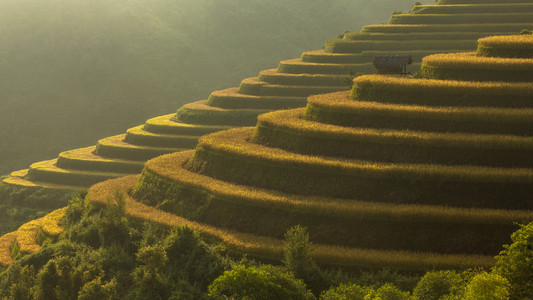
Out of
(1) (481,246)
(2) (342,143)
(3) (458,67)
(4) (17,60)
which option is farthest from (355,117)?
(4) (17,60)

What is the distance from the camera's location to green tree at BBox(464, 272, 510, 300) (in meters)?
19.9

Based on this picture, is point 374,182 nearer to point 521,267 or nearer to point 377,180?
point 377,180

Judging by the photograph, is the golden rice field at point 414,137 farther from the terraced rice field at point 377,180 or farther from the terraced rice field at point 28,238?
the terraced rice field at point 28,238

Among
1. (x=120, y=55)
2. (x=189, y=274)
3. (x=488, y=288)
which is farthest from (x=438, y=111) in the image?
(x=120, y=55)

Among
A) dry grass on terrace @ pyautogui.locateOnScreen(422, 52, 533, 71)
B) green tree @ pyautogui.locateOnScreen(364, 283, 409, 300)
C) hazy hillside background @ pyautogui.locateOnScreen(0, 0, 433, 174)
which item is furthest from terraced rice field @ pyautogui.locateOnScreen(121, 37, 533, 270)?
hazy hillside background @ pyautogui.locateOnScreen(0, 0, 433, 174)

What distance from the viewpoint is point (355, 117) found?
33.1 metres

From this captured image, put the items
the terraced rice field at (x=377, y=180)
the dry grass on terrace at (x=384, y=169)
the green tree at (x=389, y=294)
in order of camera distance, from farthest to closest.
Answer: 1. the dry grass on terrace at (x=384, y=169)
2. the terraced rice field at (x=377, y=180)
3. the green tree at (x=389, y=294)

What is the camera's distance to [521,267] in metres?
21.2

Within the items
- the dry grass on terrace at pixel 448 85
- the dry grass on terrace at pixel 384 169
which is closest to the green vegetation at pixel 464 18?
the dry grass on terrace at pixel 448 85

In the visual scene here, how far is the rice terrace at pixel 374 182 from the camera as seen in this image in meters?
26.7

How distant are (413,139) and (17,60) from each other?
108 metres

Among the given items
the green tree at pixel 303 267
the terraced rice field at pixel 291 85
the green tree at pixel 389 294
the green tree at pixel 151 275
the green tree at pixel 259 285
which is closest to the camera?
the green tree at pixel 389 294

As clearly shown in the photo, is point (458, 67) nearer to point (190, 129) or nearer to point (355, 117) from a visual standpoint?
point (355, 117)

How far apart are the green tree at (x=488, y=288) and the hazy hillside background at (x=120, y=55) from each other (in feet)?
269
